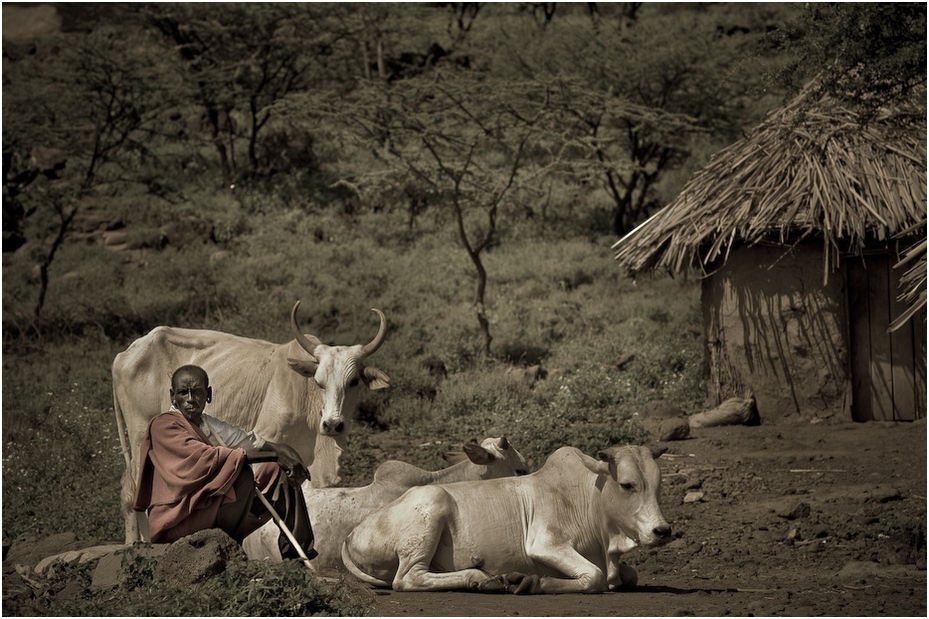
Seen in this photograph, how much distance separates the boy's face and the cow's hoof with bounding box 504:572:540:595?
1.66m

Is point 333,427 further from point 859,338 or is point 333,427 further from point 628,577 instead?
point 859,338

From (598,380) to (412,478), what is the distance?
5.88 meters

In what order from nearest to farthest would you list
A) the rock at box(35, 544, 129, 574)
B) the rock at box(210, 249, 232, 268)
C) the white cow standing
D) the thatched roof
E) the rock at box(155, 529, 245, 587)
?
the rock at box(155, 529, 245, 587), the rock at box(35, 544, 129, 574), the white cow standing, the thatched roof, the rock at box(210, 249, 232, 268)

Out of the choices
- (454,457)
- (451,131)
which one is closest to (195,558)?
(454,457)

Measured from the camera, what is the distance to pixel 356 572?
6258 millimetres

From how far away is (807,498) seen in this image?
894 centimetres

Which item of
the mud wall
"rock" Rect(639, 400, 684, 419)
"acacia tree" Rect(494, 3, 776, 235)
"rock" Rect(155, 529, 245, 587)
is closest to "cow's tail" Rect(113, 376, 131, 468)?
"rock" Rect(155, 529, 245, 587)

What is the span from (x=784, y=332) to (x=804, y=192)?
4.23 ft

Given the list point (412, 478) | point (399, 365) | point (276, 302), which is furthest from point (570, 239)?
point (412, 478)

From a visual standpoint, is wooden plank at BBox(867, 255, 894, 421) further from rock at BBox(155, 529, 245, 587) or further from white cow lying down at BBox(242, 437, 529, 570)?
rock at BBox(155, 529, 245, 587)

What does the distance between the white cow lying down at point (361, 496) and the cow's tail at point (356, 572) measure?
147 mm

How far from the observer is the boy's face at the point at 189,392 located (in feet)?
18.5

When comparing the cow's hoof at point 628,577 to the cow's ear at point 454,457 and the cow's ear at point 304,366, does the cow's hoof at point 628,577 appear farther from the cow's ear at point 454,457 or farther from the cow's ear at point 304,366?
the cow's ear at point 304,366

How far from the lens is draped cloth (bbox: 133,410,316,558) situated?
18.2 ft
